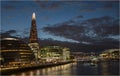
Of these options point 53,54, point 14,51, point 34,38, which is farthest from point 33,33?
point 14,51

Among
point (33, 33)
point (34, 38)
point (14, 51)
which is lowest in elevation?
point (14, 51)

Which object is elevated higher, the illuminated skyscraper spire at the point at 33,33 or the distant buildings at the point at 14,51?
the illuminated skyscraper spire at the point at 33,33

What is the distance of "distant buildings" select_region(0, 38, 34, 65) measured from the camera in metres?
97.5

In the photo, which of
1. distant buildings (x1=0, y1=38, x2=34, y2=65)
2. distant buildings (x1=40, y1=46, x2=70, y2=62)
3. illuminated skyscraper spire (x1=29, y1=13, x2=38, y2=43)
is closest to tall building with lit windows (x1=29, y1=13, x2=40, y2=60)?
illuminated skyscraper spire (x1=29, y1=13, x2=38, y2=43)

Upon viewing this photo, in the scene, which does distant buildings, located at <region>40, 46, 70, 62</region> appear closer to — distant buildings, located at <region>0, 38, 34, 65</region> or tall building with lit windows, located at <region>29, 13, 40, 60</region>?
tall building with lit windows, located at <region>29, 13, 40, 60</region>

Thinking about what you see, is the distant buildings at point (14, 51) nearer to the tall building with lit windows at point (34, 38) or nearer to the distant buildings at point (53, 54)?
the tall building with lit windows at point (34, 38)

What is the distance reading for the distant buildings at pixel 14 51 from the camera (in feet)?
320

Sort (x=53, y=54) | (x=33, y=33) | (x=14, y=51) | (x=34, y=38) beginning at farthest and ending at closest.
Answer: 1. (x=53, y=54)
2. (x=34, y=38)
3. (x=33, y=33)
4. (x=14, y=51)

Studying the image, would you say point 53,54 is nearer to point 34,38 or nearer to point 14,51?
point 34,38

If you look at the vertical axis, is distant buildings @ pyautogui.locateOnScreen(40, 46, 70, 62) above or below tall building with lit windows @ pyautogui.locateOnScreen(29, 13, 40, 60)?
below

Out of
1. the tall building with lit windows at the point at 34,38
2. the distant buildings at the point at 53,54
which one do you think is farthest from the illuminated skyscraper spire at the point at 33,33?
the distant buildings at the point at 53,54

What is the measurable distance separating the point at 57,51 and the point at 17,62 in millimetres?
85365

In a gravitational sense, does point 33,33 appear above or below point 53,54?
above

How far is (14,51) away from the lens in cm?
10194
